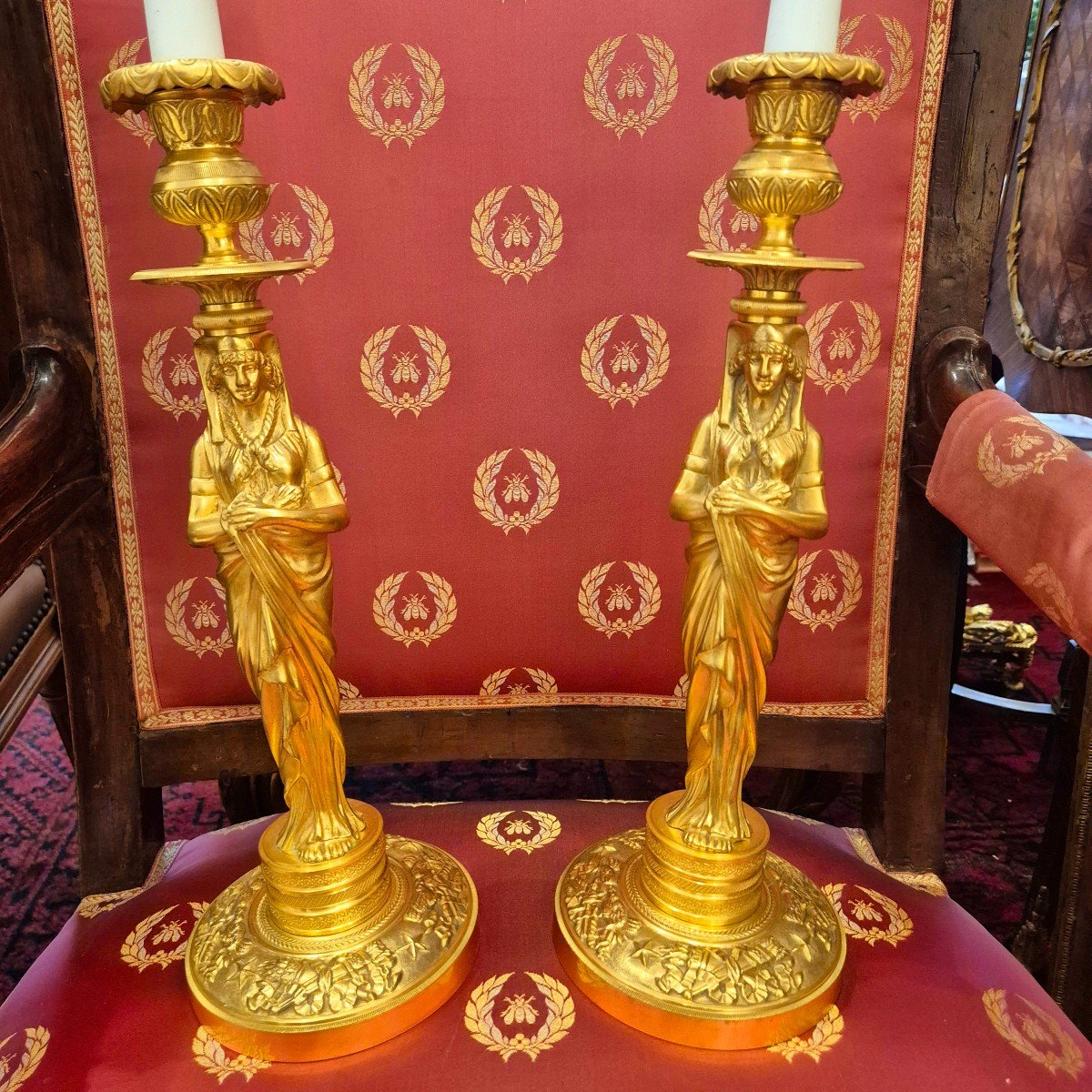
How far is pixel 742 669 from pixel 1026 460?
23cm

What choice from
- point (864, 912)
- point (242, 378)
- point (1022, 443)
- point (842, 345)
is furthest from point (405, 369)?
point (864, 912)

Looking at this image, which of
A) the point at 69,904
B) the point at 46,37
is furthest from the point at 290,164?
the point at 69,904

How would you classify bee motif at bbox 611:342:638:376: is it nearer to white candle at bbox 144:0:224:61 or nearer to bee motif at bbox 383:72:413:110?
bee motif at bbox 383:72:413:110

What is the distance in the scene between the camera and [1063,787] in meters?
0.95

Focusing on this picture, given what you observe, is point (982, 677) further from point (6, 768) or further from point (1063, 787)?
point (6, 768)

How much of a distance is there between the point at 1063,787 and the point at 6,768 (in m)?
1.78

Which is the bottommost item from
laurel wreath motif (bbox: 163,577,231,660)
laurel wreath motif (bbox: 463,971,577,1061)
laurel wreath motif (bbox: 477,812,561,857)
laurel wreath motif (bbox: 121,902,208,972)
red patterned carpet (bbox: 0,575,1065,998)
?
red patterned carpet (bbox: 0,575,1065,998)

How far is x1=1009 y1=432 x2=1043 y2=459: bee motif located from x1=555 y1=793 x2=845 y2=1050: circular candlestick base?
310 mm

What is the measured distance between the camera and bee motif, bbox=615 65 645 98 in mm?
663

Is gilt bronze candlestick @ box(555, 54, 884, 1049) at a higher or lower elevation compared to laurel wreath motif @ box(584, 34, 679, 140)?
lower

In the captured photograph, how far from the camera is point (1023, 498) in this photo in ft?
1.90

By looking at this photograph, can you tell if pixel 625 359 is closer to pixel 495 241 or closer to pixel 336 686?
pixel 495 241

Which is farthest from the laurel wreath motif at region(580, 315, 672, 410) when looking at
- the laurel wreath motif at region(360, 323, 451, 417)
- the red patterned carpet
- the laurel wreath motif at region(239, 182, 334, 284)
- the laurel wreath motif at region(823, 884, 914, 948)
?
the red patterned carpet

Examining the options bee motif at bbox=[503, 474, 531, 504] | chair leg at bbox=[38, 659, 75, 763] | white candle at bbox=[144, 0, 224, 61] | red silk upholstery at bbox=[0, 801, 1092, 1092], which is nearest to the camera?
white candle at bbox=[144, 0, 224, 61]
